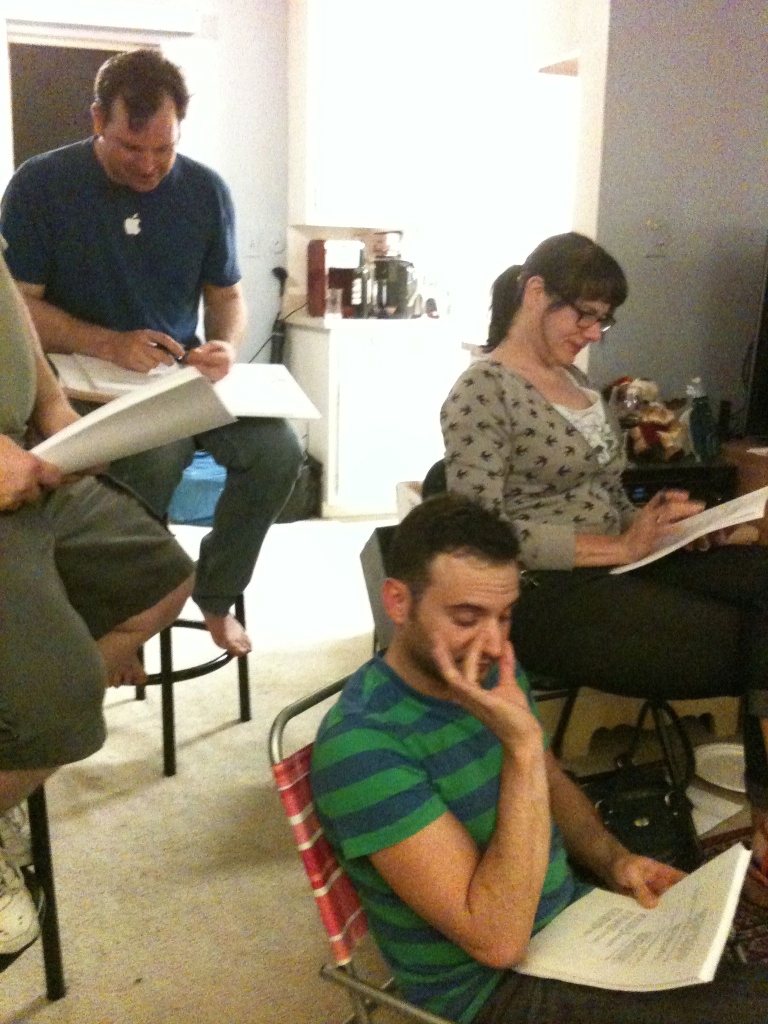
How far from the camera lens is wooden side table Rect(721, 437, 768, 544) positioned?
2.47 metres

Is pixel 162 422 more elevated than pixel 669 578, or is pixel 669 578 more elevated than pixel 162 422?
pixel 162 422

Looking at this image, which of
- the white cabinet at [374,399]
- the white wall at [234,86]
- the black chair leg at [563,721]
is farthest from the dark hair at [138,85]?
the white wall at [234,86]

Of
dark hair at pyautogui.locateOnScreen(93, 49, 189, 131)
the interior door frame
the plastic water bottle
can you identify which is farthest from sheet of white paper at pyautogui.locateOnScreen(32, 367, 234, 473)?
the interior door frame

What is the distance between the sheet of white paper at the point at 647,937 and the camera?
925 mm

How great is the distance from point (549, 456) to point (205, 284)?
93 cm

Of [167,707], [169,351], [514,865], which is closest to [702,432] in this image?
[169,351]

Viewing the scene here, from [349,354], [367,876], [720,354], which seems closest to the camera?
[367,876]

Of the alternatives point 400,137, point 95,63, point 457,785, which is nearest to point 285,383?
point 457,785

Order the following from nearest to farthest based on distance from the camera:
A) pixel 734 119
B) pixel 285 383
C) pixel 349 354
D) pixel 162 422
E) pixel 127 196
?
pixel 162 422
pixel 127 196
pixel 285 383
pixel 734 119
pixel 349 354

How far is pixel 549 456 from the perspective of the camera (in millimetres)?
1714

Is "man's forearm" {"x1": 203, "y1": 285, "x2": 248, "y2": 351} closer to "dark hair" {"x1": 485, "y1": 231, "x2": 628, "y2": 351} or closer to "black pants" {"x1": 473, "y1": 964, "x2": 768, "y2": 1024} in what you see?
"dark hair" {"x1": 485, "y1": 231, "x2": 628, "y2": 351}

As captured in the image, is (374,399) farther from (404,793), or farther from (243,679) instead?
(404,793)

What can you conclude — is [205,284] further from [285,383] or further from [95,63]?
[95,63]

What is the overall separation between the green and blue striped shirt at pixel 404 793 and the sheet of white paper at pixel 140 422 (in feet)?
1.32
